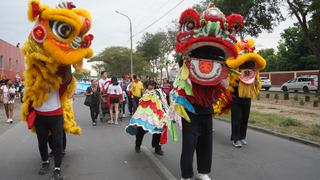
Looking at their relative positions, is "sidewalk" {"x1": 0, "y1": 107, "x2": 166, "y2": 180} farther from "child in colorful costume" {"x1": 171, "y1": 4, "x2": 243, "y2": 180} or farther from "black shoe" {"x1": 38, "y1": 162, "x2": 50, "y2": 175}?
"child in colorful costume" {"x1": 171, "y1": 4, "x2": 243, "y2": 180}

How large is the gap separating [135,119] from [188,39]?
2.58 metres

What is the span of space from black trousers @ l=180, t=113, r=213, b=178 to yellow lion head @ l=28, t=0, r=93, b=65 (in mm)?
1918

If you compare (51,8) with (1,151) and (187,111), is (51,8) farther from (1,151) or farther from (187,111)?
(1,151)

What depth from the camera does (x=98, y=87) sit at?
1201 centimetres

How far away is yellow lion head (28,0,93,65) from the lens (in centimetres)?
491

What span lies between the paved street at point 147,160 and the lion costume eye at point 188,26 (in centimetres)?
227

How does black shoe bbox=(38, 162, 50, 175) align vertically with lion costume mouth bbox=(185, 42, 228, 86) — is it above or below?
below

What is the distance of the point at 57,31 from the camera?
497cm

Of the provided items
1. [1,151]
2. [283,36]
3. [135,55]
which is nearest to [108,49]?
[135,55]

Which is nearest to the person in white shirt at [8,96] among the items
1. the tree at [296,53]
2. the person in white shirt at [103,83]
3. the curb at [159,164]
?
Answer: the person in white shirt at [103,83]

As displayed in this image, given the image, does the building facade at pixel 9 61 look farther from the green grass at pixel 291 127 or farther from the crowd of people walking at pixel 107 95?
the green grass at pixel 291 127

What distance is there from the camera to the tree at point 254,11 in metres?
27.0

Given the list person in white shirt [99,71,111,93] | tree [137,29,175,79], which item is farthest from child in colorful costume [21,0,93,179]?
tree [137,29,175,79]

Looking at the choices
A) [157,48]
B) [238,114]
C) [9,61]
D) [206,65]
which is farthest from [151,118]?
[157,48]
